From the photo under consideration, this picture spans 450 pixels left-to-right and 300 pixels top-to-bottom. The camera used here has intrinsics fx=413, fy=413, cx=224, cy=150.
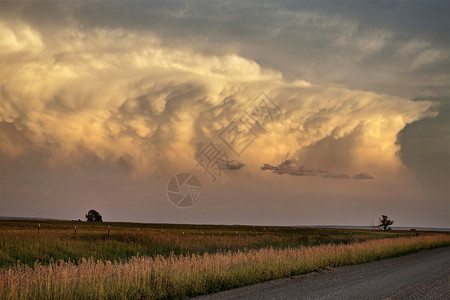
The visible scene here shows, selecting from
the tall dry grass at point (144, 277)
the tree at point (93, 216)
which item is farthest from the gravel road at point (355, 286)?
the tree at point (93, 216)

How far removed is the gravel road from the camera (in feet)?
42.7

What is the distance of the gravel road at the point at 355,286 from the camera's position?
42.7ft

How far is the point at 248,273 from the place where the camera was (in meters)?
16.2

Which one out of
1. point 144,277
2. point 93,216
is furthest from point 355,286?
point 93,216

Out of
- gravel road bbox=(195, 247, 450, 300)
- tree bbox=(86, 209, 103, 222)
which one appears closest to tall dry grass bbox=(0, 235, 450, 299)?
gravel road bbox=(195, 247, 450, 300)

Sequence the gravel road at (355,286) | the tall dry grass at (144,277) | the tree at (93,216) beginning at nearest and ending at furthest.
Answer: the tall dry grass at (144,277) → the gravel road at (355,286) → the tree at (93,216)

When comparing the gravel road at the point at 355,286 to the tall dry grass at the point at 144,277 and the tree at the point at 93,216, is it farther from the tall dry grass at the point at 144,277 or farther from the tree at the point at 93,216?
the tree at the point at 93,216

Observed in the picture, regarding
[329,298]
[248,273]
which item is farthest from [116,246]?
[329,298]

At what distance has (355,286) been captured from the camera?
1482 centimetres

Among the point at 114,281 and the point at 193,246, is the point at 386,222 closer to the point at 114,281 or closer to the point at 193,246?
the point at 193,246

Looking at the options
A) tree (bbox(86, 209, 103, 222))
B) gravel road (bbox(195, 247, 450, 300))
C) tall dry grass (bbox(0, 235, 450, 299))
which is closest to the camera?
tall dry grass (bbox(0, 235, 450, 299))

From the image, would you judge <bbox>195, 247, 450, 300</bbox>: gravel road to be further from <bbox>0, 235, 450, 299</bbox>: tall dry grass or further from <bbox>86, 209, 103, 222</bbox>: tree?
<bbox>86, 209, 103, 222</bbox>: tree

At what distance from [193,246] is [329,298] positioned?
22.9 m

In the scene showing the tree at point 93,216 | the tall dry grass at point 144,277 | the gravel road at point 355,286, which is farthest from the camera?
the tree at point 93,216
